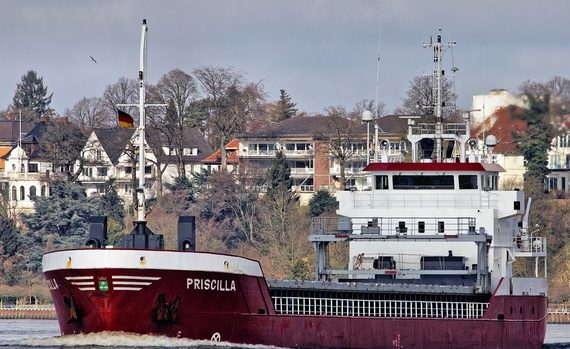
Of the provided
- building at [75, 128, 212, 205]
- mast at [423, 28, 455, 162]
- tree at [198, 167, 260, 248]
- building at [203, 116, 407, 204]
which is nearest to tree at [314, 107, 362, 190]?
building at [203, 116, 407, 204]

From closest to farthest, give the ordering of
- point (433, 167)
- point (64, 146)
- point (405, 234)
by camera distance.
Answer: point (405, 234)
point (433, 167)
point (64, 146)

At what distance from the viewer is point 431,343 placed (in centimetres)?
6700

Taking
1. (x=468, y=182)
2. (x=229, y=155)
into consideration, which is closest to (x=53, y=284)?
(x=468, y=182)

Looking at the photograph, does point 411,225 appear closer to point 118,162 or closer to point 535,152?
point 535,152

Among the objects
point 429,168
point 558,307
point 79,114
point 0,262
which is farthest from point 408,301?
point 79,114

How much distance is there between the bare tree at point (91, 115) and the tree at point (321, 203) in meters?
39.5

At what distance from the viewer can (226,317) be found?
2493 inches

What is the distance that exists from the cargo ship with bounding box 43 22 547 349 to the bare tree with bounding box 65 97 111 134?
100453 millimetres

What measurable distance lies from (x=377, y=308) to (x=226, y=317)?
6.43 m

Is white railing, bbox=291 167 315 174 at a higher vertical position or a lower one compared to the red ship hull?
higher

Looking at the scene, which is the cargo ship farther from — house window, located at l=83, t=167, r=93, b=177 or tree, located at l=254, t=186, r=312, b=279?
house window, located at l=83, t=167, r=93, b=177

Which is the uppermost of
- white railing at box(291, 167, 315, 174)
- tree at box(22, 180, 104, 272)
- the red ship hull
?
white railing at box(291, 167, 315, 174)

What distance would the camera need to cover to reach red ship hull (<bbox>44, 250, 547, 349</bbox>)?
201 feet

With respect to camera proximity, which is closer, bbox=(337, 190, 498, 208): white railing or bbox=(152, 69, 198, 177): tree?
bbox=(337, 190, 498, 208): white railing
